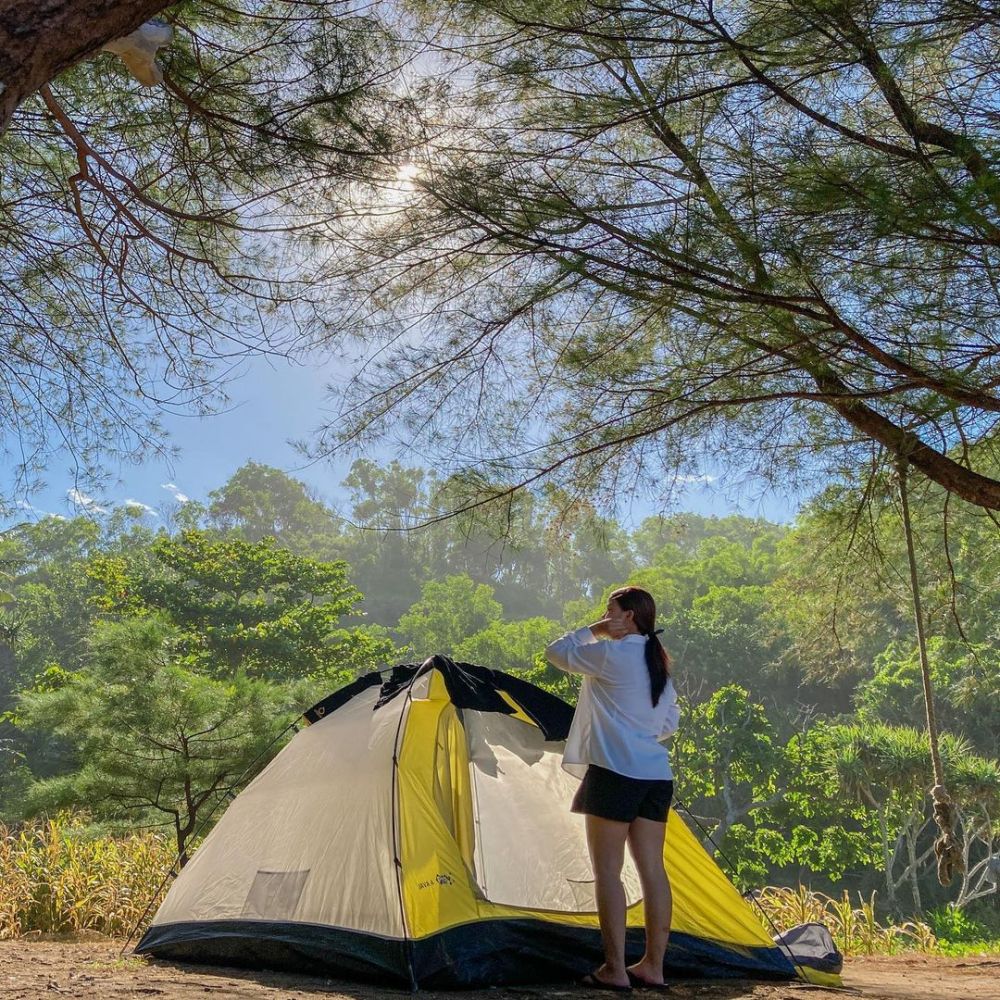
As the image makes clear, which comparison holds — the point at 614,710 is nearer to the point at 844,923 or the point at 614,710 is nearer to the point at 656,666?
the point at 656,666

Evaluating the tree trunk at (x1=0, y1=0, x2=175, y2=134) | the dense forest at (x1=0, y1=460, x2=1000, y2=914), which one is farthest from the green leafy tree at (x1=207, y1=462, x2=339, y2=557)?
the tree trunk at (x1=0, y1=0, x2=175, y2=134)

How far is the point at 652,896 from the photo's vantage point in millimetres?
2398

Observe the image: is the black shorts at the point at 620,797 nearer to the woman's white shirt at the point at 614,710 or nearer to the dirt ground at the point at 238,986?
the woman's white shirt at the point at 614,710

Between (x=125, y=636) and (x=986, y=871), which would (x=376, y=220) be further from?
(x=986, y=871)

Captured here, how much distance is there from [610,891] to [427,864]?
23.9 inches

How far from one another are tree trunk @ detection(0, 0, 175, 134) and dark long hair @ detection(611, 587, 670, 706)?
167 cm

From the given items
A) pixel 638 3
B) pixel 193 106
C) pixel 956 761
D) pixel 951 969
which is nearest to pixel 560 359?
pixel 638 3

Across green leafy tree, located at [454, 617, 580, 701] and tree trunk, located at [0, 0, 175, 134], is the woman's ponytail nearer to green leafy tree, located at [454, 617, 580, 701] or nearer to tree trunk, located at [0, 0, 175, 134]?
tree trunk, located at [0, 0, 175, 134]

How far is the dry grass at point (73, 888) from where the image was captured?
191 inches

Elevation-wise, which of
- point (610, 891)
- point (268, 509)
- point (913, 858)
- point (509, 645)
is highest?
point (268, 509)

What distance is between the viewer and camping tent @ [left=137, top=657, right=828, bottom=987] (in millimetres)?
2615

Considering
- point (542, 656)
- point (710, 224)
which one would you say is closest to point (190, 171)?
point (710, 224)

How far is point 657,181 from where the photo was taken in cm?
297

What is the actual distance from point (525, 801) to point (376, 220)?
1912mm
